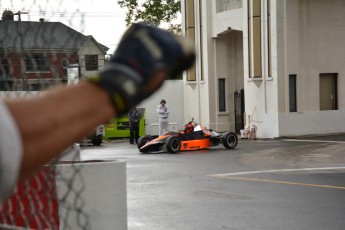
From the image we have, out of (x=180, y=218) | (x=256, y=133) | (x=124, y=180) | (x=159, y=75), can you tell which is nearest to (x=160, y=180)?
(x=180, y=218)

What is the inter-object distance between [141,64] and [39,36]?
144 centimetres

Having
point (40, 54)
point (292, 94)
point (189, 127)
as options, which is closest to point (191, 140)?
point (189, 127)

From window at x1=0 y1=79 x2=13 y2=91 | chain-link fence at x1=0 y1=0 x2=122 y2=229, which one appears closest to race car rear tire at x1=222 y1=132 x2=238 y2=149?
chain-link fence at x1=0 y1=0 x2=122 y2=229

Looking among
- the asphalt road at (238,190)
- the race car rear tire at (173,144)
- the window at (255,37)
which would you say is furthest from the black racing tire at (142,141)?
Result: the window at (255,37)

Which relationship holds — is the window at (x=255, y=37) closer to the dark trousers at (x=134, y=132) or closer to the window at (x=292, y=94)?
the window at (x=292, y=94)

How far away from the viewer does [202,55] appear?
88.0ft

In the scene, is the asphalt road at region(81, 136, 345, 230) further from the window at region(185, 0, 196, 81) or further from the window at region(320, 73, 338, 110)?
the window at region(185, 0, 196, 81)

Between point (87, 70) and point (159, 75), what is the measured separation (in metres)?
1.76

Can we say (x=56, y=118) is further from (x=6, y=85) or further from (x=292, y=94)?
(x=292, y=94)

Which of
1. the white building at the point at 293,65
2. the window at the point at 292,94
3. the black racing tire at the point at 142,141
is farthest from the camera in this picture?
the window at the point at 292,94

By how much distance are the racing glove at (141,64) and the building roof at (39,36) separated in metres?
1.37

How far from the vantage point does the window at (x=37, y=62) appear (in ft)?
9.73

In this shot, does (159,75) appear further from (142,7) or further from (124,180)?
(142,7)

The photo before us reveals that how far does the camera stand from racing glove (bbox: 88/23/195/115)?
1.59 metres
